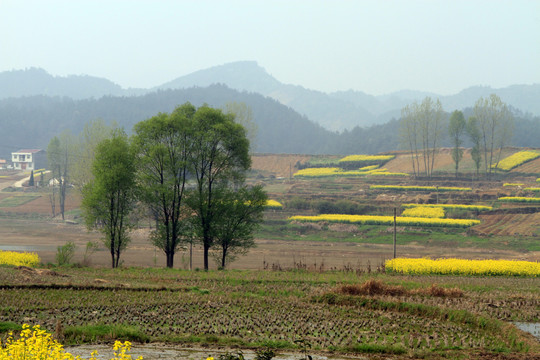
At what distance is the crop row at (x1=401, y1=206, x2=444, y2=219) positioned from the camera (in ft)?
245

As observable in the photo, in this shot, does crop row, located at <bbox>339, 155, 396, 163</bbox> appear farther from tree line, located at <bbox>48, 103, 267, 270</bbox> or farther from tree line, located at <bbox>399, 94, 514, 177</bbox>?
tree line, located at <bbox>48, 103, 267, 270</bbox>

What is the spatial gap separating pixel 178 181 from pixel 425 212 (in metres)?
42.3

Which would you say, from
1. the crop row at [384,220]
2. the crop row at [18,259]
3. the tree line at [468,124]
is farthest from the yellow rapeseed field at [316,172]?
the crop row at [18,259]

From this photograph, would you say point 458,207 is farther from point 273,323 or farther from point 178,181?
point 273,323

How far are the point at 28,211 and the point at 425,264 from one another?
70.8 metres

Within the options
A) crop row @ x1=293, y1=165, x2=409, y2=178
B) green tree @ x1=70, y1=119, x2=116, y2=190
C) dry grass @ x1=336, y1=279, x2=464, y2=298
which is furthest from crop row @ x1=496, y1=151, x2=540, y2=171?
dry grass @ x1=336, y1=279, x2=464, y2=298

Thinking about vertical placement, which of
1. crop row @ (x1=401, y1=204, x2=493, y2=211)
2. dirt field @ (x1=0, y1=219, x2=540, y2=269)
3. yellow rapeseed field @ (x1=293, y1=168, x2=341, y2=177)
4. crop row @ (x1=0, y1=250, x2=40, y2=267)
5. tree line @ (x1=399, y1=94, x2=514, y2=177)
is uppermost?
tree line @ (x1=399, y1=94, x2=514, y2=177)

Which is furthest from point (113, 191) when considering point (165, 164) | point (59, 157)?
point (59, 157)

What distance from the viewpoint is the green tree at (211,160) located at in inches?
1690

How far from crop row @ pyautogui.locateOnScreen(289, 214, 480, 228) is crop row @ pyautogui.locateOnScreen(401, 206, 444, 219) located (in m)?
3.45

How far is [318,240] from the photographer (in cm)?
6675

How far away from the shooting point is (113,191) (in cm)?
4234

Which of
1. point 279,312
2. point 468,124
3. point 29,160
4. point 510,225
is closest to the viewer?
point 279,312

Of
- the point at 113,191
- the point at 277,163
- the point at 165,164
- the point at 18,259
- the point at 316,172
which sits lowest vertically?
the point at 18,259
